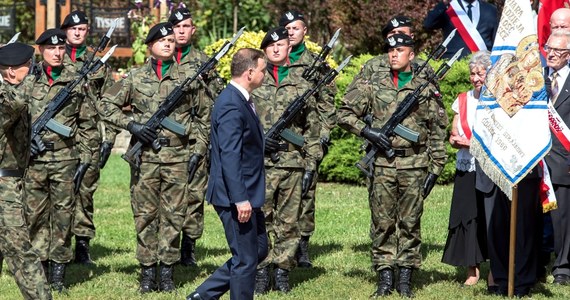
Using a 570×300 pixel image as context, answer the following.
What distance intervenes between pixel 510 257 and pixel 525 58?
5.69 feet

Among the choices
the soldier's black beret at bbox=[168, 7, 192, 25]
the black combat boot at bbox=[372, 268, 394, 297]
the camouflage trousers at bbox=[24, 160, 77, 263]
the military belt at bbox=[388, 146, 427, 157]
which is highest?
the soldier's black beret at bbox=[168, 7, 192, 25]

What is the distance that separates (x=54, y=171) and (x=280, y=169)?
6.91 feet

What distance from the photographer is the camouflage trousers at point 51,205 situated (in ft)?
35.2

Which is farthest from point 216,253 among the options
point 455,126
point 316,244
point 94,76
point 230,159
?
point 230,159

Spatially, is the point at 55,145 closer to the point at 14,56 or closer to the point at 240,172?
the point at 14,56

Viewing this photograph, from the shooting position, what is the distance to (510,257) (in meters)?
10.0

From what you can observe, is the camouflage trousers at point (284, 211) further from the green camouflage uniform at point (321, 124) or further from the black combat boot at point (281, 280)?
the green camouflage uniform at point (321, 124)

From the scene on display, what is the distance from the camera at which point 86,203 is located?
40.8 ft

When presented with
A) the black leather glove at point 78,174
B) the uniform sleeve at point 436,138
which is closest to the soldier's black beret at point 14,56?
the black leather glove at point 78,174

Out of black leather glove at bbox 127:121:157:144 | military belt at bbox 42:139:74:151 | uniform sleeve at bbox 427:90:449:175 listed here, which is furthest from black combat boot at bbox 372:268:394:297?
military belt at bbox 42:139:74:151

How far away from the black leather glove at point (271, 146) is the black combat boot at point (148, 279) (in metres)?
1.49

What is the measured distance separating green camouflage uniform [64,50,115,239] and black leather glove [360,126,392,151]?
9.80 feet

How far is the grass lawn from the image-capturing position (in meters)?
10.5

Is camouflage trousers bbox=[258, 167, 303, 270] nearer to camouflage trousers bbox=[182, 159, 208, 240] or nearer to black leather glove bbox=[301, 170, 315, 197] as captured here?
black leather glove bbox=[301, 170, 315, 197]
